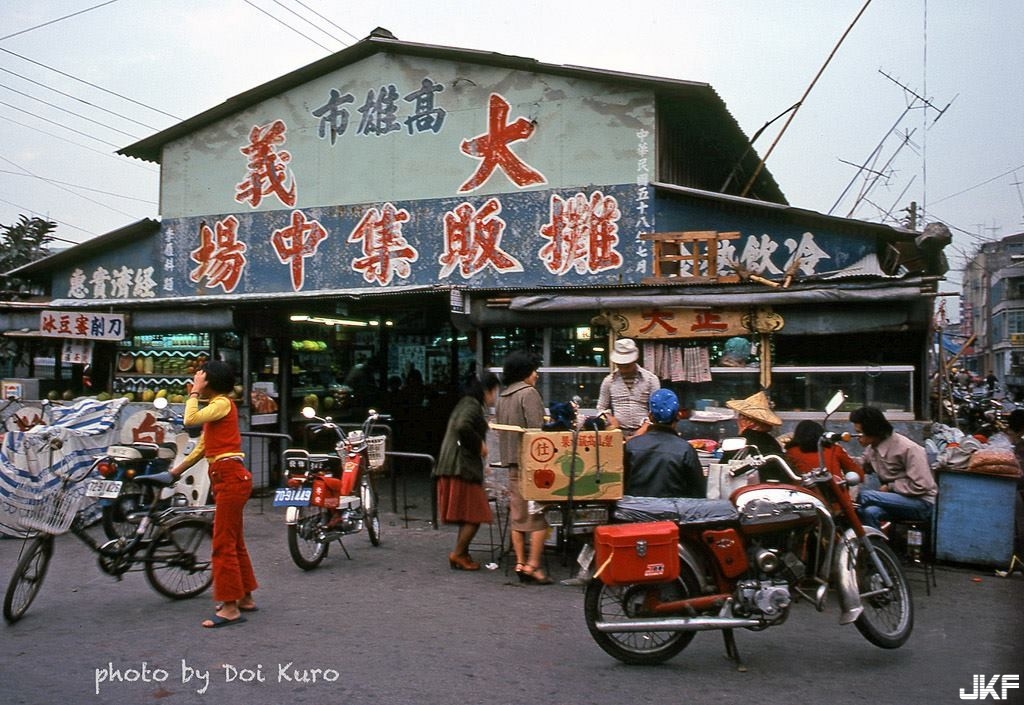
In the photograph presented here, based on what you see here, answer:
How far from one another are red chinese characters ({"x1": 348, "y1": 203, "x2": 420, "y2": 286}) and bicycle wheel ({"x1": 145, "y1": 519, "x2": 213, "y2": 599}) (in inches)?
278

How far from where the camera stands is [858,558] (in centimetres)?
528

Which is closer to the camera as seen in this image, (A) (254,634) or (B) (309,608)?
(A) (254,634)

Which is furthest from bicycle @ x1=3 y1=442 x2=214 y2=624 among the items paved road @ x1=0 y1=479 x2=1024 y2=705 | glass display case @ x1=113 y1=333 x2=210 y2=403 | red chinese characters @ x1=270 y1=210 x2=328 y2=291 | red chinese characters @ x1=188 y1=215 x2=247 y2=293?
red chinese characters @ x1=188 y1=215 x2=247 y2=293

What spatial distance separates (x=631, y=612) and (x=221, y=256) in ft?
37.8

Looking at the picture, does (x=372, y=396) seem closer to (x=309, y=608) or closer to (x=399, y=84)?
(x=399, y=84)

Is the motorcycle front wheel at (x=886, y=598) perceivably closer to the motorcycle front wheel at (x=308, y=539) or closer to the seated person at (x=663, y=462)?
the seated person at (x=663, y=462)

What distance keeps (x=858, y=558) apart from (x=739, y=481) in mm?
1451

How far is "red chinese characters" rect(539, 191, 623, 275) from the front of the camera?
11.8 metres

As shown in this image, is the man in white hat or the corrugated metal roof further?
the corrugated metal roof

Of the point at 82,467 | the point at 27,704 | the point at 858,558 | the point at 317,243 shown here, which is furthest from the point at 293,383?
the point at 858,558

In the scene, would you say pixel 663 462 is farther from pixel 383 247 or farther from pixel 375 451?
pixel 383 247

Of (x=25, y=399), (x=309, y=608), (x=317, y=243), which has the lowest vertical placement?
(x=309, y=608)

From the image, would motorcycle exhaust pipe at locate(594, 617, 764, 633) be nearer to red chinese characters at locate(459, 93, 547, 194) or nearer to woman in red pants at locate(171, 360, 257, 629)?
woman in red pants at locate(171, 360, 257, 629)

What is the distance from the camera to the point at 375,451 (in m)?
8.73
